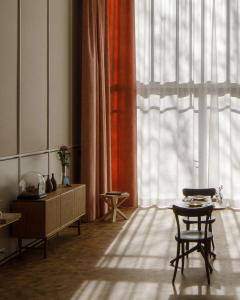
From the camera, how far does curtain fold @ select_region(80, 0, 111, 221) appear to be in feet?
29.2

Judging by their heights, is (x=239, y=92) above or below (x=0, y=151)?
above

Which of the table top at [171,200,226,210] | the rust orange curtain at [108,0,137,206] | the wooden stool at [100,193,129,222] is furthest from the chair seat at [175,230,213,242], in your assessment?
the rust orange curtain at [108,0,137,206]

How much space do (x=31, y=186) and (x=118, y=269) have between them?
5.14 feet

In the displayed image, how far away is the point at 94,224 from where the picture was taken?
8.57m

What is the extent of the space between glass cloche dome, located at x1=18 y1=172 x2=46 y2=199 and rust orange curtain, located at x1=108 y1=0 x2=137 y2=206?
13.2 feet

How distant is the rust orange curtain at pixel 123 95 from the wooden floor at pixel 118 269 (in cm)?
230

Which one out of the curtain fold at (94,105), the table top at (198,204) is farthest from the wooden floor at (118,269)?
the curtain fold at (94,105)

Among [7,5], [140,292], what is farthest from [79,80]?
[140,292]

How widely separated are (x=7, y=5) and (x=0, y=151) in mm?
1801

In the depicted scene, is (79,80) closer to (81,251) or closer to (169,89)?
(169,89)

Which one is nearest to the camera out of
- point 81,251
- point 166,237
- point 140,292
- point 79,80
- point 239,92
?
point 140,292

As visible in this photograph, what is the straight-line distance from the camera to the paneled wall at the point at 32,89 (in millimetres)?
5892

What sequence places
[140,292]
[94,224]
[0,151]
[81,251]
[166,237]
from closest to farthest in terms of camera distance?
[140,292]
[0,151]
[81,251]
[166,237]
[94,224]

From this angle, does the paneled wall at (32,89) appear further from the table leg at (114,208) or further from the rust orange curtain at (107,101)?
the table leg at (114,208)
